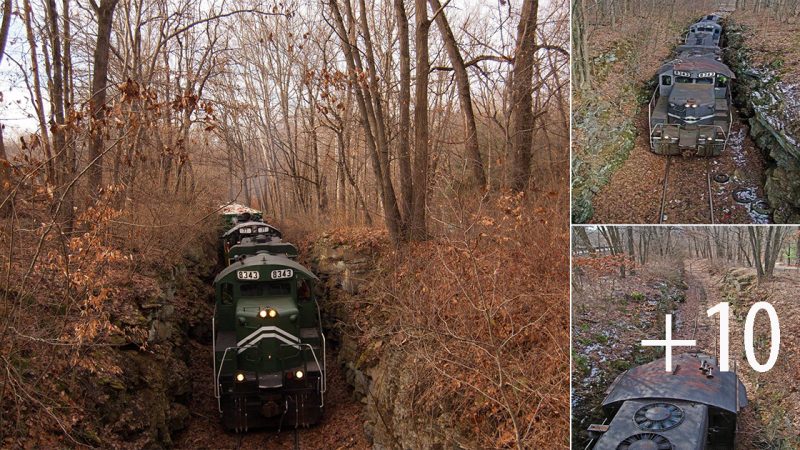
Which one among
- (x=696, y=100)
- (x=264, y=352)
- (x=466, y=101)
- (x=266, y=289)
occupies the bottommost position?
(x=264, y=352)

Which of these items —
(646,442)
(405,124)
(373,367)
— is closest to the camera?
(646,442)

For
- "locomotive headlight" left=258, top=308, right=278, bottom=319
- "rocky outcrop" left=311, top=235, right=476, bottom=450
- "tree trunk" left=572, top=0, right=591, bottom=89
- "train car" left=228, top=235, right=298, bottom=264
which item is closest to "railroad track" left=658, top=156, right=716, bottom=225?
"tree trunk" left=572, top=0, right=591, bottom=89

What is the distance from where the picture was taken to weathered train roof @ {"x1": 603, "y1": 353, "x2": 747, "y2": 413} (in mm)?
3252

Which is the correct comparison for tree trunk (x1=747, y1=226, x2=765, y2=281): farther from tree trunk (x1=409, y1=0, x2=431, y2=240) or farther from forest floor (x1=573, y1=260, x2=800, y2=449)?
tree trunk (x1=409, y1=0, x2=431, y2=240)

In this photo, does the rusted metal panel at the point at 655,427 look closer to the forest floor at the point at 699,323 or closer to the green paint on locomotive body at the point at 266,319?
the forest floor at the point at 699,323

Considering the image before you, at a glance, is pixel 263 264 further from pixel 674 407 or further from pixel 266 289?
pixel 674 407

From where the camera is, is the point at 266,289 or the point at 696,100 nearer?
the point at 696,100

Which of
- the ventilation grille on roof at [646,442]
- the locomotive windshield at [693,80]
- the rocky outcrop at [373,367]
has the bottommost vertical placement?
the rocky outcrop at [373,367]

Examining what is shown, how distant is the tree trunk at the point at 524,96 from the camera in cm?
1237

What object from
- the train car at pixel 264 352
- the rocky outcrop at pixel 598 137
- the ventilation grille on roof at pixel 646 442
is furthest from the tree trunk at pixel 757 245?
the train car at pixel 264 352

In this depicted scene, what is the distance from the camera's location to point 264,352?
11.7 m

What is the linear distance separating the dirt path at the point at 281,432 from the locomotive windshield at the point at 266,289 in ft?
9.00

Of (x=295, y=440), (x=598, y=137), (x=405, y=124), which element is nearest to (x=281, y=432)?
(x=295, y=440)

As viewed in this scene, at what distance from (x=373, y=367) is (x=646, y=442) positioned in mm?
8617
